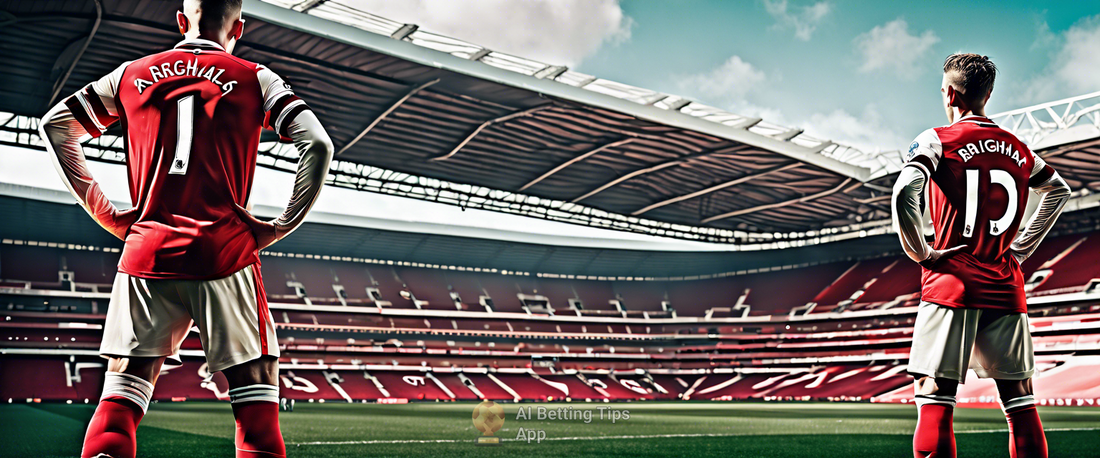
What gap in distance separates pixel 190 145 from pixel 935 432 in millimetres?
3311

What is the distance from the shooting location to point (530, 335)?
158ft

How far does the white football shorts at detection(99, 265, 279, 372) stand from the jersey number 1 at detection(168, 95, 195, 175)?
0.40 meters

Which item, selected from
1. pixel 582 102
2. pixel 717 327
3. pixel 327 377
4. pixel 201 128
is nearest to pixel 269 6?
pixel 582 102

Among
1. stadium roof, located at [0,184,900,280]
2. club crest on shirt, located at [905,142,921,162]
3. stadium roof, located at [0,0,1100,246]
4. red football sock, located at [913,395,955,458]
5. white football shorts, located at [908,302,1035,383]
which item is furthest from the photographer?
stadium roof, located at [0,184,900,280]

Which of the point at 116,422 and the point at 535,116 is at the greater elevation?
the point at 535,116

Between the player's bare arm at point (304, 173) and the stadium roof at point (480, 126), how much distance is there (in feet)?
55.4

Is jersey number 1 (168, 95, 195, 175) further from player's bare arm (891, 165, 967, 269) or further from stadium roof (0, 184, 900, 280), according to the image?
stadium roof (0, 184, 900, 280)

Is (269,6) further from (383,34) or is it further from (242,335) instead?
(242,335)

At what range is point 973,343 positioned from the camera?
3.71 metres

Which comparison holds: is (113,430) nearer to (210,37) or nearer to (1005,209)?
(210,37)

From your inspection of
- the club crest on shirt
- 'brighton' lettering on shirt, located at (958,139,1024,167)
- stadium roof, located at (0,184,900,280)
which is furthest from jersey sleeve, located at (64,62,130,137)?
stadium roof, located at (0,184,900,280)

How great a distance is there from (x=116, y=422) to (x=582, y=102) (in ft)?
69.8

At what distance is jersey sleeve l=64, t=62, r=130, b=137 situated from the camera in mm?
2918

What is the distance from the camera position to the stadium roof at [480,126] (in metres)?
19.7
